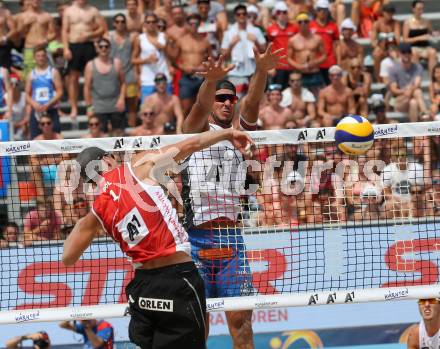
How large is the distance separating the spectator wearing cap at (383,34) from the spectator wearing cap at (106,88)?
476 centimetres

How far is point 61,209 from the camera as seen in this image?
11883 millimetres

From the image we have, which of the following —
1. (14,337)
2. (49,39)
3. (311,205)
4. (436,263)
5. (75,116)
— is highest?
(49,39)

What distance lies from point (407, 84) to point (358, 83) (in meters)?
0.90

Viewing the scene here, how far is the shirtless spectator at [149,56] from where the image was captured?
1666 cm

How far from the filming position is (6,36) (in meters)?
16.9

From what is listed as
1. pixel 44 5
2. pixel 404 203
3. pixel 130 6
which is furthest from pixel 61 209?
pixel 44 5

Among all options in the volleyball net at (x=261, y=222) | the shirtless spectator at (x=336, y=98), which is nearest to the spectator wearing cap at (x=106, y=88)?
the volleyball net at (x=261, y=222)

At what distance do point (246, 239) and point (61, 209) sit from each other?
2.33 m

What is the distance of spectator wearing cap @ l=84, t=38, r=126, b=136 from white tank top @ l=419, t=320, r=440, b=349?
679cm

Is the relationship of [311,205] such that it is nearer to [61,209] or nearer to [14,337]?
[61,209]

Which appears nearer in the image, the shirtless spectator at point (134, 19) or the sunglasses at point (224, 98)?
the sunglasses at point (224, 98)

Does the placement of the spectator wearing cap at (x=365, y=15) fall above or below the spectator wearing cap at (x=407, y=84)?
above

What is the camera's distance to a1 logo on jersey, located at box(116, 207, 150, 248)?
6.91 m

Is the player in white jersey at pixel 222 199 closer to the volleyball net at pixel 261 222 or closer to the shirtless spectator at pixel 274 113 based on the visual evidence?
the volleyball net at pixel 261 222
